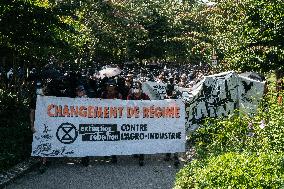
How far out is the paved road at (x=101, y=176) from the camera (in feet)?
30.1

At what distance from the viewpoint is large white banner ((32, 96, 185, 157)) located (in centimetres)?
1020

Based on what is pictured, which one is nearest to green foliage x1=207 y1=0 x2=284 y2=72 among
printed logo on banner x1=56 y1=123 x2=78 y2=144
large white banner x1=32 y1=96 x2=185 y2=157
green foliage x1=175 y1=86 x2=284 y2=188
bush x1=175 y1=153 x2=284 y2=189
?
large white banner x1=32 y1=96 x2=185 y2=157

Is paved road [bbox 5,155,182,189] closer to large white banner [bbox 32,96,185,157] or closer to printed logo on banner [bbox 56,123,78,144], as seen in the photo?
large white banner [bbox 32,96,185,157]

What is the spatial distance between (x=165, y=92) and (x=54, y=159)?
21.2 ft

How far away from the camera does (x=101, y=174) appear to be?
995cm

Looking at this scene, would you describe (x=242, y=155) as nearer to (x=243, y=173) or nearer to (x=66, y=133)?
(x=243, y=173)

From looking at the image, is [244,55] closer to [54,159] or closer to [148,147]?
[148,147]

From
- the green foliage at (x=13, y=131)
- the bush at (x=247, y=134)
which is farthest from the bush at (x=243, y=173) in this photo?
the green foliage at (x=13, y=131)

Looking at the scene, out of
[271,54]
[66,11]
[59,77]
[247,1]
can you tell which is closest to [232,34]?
[247,1]

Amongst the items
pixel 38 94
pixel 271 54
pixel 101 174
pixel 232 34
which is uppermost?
pixel 232 34

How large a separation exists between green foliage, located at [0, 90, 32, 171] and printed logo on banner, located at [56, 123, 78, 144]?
94cm

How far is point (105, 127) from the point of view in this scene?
10734mm

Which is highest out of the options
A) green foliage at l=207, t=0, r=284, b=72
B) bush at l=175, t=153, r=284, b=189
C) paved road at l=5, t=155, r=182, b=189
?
green foliage at l=207, t=0, r=284, b=72

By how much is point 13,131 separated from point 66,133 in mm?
1774
